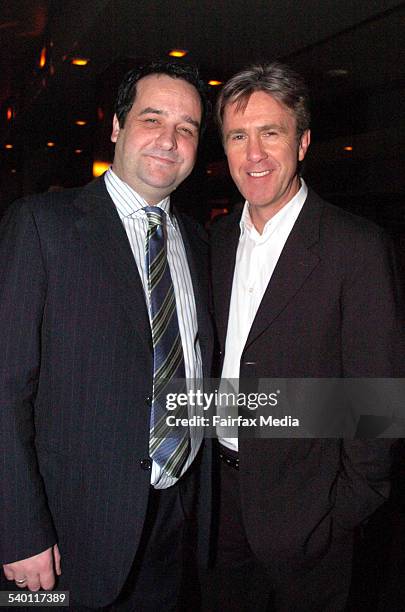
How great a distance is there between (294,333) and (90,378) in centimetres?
61

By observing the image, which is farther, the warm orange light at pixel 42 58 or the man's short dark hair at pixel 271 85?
the warm orange light at pixel 42 58

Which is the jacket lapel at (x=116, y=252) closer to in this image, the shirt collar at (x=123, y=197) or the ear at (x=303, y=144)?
the shirt collar at (x=123, y=197)

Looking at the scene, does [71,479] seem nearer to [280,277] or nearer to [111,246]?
[111,246]

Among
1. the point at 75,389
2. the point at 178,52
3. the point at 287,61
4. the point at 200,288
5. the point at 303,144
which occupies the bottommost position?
the point at 75,389

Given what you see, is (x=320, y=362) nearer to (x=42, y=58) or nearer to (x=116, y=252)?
(x=116, y=252)

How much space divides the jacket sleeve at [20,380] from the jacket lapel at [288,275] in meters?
0.63

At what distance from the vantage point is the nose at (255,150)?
171 centimetres

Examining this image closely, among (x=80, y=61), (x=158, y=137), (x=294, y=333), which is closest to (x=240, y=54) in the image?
(x=80, y=61)

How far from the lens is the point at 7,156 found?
28.7 ft

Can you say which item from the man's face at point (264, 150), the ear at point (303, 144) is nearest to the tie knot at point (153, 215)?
the man's face at point (264, 150)

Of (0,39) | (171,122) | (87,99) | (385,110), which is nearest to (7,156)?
(87,99)

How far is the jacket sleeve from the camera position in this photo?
1311 millimetres

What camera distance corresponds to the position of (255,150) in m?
1.72

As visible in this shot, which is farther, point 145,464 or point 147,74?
point 147,74
